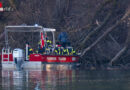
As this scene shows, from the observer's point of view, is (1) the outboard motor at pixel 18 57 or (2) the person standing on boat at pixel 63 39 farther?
(2) the person standing on boat at pixel 63 39

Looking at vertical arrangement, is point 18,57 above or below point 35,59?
above

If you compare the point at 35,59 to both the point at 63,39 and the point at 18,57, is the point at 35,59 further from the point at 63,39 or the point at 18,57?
the point at 63,39

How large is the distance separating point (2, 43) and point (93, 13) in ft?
24.3

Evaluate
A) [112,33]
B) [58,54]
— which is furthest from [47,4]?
[58,54]

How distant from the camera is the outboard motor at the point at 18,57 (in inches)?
1024

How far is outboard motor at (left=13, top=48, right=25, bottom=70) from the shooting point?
26.0 metres

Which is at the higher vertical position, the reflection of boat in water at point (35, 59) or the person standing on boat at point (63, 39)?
the person standing on boat at point (63, 39)

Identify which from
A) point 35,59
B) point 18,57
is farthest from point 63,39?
point 18,57

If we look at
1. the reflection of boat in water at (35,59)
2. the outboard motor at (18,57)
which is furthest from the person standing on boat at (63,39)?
the outboard motor at (18,57)

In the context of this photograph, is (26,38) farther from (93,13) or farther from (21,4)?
(93,13)

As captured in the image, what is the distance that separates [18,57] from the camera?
26016 millimetres

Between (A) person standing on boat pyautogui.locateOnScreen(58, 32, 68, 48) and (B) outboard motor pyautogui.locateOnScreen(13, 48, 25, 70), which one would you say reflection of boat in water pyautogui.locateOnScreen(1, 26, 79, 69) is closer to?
(B) outboard motor pyautogui.locateOnScreen(13, 48, 25, 70)

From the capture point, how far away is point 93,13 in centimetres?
3155

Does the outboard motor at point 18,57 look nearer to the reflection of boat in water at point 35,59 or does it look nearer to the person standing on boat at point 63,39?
the reflection of boat in water at point 35,59
